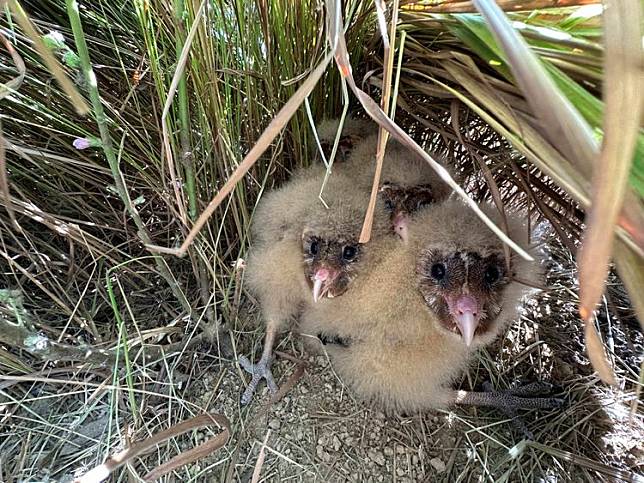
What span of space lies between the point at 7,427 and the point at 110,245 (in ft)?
1.45

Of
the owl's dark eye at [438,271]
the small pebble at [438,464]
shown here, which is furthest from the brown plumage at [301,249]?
the small pebble at [438,464]

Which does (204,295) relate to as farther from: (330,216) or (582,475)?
(582,475)

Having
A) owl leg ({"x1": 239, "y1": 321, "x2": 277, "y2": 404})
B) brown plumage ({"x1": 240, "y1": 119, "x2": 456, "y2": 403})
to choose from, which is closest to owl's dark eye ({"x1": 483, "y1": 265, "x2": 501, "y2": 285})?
brown plumage ({"x1": 240, "y1": 119, "x2": 456, "y2": 403})

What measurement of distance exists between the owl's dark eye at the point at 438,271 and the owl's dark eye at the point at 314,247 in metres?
0.25

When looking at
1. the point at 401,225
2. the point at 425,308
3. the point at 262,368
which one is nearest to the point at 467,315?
the point at 425,308

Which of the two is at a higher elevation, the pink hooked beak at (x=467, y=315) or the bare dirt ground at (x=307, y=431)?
the pink hooked beak at (x=467, y=315)

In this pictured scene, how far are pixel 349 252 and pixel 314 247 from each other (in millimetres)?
80

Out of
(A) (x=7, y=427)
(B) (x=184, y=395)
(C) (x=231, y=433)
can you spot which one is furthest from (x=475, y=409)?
(A) (x=7, y=427)

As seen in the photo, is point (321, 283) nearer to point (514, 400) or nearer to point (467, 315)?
point (467, 315)

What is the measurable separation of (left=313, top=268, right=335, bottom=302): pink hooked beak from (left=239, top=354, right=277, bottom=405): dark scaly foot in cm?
21

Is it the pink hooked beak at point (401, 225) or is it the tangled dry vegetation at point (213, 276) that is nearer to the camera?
the tangled dry vegetation at point (213, 276)

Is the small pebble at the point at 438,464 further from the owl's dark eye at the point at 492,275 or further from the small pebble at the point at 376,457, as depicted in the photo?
the owl's dark eye at the point at 492,275

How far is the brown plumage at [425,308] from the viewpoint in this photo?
1.14m

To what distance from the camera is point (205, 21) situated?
3.20ft
